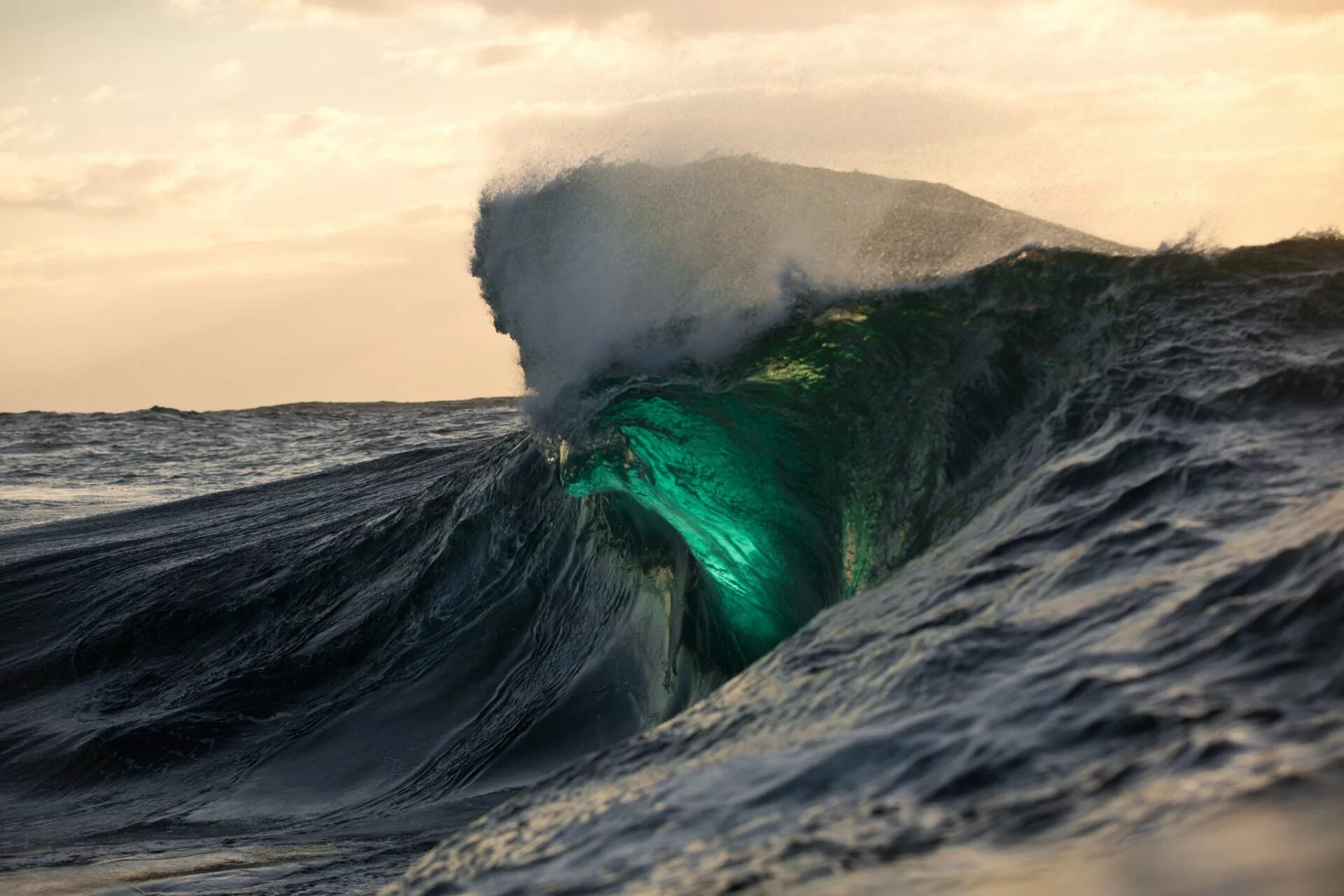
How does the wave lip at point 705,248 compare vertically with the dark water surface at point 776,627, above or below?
above

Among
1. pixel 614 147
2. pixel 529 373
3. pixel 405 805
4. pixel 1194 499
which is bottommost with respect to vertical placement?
pixel 405 805

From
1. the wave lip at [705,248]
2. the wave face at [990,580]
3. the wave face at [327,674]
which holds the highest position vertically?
the wave lip at [705,248]

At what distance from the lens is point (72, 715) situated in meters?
8.29

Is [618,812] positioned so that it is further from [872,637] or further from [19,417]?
[19,417]

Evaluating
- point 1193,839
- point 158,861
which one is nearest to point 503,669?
point 158,861

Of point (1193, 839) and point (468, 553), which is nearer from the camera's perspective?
point (1193, 839)

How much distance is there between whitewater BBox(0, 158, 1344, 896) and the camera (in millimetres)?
2043

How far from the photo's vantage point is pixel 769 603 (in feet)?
18.8

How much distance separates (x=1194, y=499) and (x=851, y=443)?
2.16 m

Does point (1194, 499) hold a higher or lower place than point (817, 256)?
lower

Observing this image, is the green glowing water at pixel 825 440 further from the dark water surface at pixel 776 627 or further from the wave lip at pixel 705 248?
the wave lip at pixel 705 248

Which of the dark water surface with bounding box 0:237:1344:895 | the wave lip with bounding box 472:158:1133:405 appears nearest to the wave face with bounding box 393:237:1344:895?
the dark water surface with bounding box 0:237:1344:895

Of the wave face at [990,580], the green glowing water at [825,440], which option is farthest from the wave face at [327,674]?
the wave face at [990,580]

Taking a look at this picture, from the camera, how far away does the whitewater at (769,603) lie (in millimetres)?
2043
